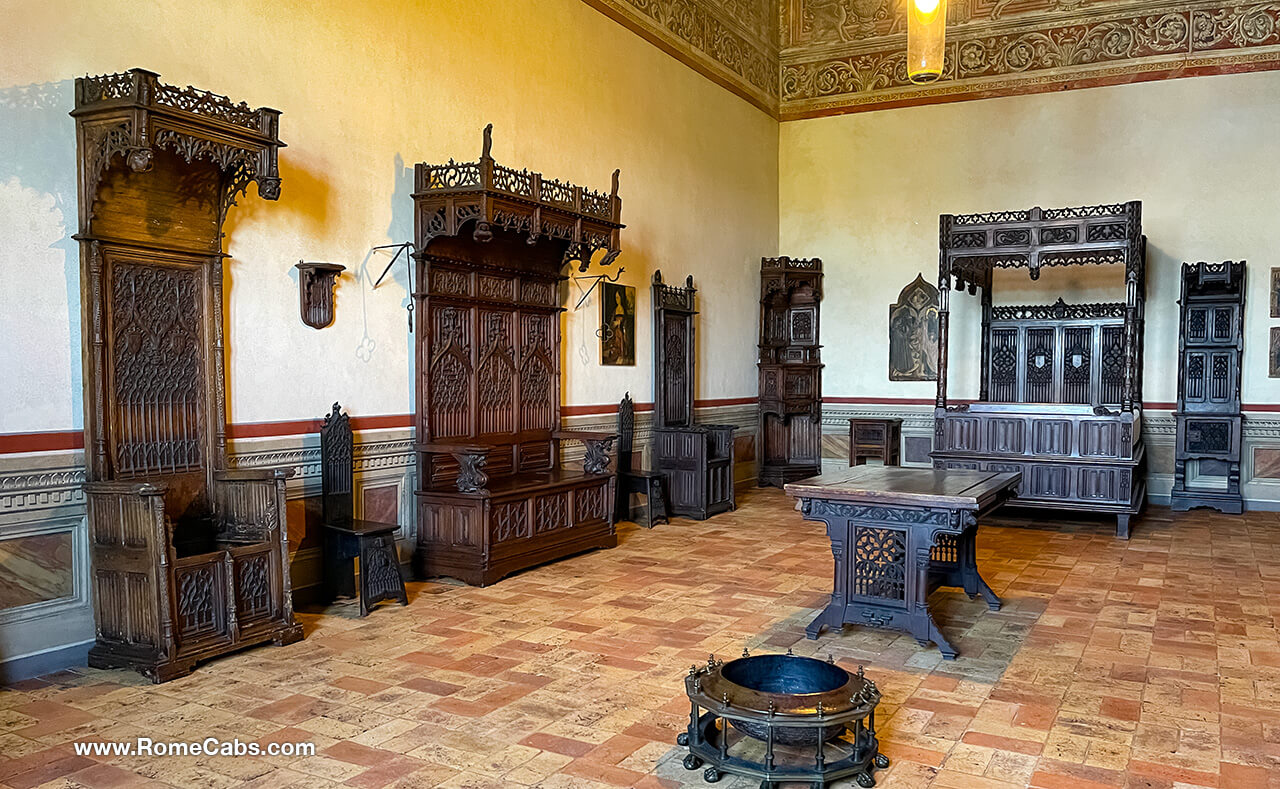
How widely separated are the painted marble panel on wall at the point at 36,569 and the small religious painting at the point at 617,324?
16.9 ft

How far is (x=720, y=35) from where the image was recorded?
11.1 meters

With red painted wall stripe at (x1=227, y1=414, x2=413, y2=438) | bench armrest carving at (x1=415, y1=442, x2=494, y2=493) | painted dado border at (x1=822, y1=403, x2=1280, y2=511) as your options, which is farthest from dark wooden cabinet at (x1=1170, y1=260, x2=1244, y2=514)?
red painted wall stripe at (x1=227, y1=414, x2=413, y2=438)

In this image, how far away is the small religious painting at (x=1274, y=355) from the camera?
33.2 ft

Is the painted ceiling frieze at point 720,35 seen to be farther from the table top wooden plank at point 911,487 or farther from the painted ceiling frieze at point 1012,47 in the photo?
the table top wooden plank at point 911,487

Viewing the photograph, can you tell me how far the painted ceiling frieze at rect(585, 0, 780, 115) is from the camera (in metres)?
9.53

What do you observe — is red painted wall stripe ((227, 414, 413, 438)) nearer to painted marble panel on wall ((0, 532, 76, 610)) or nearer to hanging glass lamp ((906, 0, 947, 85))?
painted marble panel on wall ((0, 532, 76, 610))

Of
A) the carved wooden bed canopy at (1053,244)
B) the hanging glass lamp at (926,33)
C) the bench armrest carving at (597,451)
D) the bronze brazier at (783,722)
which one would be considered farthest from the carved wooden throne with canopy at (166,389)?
the carved wooden bed canopy at (1053,244)

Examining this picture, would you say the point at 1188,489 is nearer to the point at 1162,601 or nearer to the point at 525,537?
the point at 1162,601

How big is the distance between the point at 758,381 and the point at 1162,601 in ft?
21.3

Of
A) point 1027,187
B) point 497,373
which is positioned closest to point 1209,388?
point 1027,187

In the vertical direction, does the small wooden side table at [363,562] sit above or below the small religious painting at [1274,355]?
below

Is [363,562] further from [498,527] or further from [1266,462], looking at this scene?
[1266,462]

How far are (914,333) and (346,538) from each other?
331 inches

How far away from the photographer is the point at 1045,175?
11227 mm
